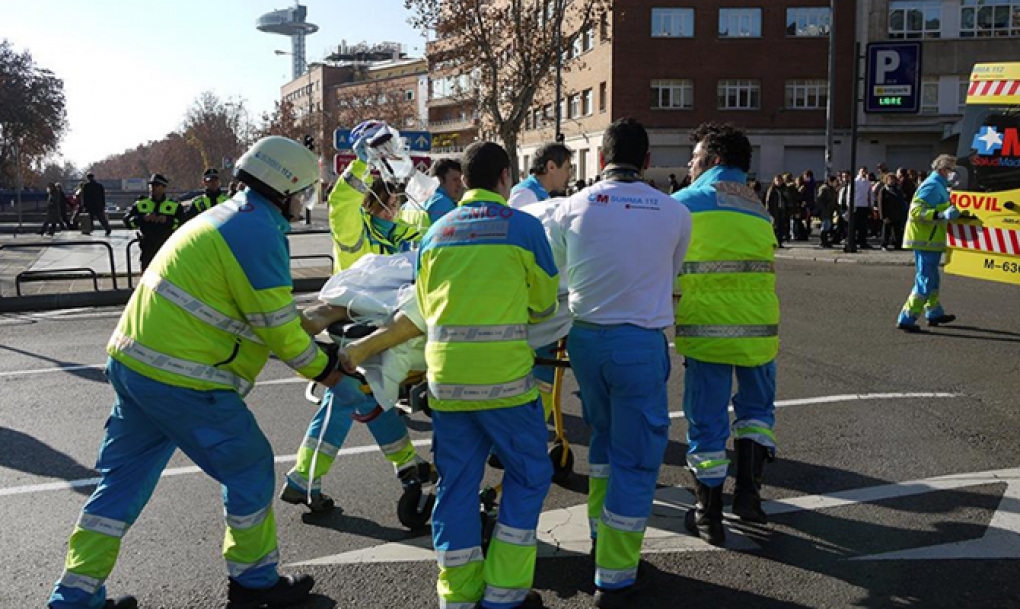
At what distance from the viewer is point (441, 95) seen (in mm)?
88438

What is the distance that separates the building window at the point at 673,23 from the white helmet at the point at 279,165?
152ft

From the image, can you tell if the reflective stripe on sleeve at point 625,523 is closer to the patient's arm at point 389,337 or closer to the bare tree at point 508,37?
the patient's arm at point 389,337

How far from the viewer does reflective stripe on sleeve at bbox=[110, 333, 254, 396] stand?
4012mm

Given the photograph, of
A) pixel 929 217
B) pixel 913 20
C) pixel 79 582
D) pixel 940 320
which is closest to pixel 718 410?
pixel 79 582

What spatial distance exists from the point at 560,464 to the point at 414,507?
1241 mm

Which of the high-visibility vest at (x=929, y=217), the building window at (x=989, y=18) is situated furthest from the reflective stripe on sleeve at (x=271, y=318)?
the building window at (x=989, y=18)

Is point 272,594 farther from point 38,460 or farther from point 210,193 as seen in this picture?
point 210,193

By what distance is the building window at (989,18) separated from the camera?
148 feet

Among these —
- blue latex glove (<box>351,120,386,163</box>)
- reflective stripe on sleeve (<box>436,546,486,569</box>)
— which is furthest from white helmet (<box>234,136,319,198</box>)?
blue latex glove (<box>351,120,386,163</box>)

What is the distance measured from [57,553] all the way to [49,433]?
2713 millimetres

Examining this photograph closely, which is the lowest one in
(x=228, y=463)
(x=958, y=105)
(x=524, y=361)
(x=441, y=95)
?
(x=228, y=463)

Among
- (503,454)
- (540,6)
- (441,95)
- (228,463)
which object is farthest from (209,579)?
(441,95)

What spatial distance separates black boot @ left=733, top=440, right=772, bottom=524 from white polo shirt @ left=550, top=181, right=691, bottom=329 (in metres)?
1.25

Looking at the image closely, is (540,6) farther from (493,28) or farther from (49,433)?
(49,433)
